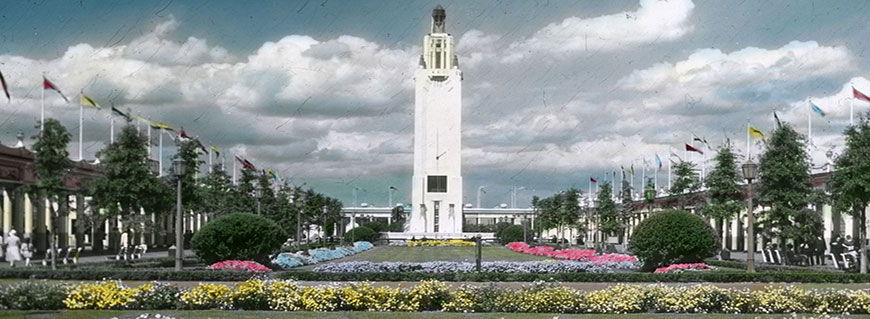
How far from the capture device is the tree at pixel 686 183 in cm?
6644

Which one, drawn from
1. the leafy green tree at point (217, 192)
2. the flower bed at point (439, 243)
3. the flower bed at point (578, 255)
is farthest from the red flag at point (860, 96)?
the flower bed at point (439, 243)

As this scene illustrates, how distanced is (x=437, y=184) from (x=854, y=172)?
75045 millimetres

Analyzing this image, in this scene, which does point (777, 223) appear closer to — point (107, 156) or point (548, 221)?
point (107, 156)

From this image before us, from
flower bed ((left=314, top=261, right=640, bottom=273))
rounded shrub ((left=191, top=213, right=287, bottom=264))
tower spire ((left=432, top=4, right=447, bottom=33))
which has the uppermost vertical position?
tower spire ((left=432, top=4, right=447, bottom=33))

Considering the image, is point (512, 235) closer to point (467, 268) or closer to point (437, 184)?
point (437, 184)

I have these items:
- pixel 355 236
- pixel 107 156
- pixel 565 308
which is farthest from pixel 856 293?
pixel 355 236

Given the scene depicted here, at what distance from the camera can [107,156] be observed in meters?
44.8

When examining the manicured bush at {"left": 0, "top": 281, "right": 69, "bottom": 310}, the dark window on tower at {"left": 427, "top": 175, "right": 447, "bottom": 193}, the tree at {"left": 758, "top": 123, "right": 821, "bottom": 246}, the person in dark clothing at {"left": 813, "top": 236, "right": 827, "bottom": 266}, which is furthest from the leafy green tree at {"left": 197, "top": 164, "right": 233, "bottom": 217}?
the manicured bush at {"left": 0, "top": 281, "right": 69, "bottom": 310}

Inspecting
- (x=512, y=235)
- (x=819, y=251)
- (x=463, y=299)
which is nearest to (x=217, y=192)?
(x=512, y=235)

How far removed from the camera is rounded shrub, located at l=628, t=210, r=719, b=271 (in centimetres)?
3588

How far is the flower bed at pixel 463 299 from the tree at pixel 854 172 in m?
16.4

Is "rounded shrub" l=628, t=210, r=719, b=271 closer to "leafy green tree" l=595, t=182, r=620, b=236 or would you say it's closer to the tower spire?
"leafy green tree" l=595, t=182, r=620, b=236

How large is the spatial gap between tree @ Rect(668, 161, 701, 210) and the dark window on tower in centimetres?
4363

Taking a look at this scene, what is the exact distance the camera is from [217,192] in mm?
72750
